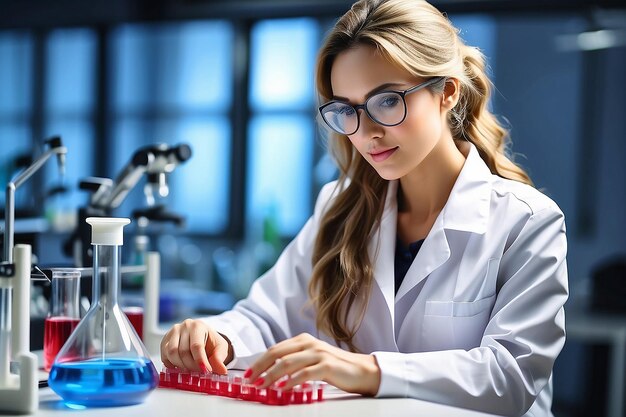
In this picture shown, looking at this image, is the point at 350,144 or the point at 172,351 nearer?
the point at 172,351

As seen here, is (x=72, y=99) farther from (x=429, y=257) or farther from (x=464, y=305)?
(x=464, y=305)

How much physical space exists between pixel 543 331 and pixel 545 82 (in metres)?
4.63

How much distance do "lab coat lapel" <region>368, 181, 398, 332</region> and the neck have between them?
1.9 inches

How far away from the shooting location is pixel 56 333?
1.52 m

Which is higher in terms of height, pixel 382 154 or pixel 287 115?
pixel 287 115

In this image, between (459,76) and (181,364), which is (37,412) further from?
(459,76)

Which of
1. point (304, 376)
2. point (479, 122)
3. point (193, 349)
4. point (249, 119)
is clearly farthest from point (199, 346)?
point (249, 119)

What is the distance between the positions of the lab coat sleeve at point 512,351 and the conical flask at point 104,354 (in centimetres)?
39

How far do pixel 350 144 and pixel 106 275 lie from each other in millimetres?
799

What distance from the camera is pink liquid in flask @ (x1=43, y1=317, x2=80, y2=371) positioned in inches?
59.7

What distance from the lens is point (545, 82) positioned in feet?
18.9

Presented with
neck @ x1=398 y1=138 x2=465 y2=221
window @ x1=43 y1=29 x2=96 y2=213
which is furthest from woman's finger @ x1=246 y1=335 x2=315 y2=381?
window @ x1=43 y1=29 x2=96 y2=213

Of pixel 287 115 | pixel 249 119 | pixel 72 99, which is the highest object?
pixel 72 99

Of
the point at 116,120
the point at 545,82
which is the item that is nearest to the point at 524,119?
the point at 545,82
